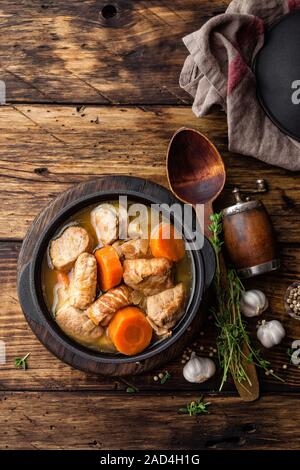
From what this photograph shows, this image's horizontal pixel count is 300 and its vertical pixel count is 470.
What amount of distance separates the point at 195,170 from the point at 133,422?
0.84m

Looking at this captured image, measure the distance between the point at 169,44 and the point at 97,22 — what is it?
0.81 feet

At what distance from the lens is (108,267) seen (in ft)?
5.97

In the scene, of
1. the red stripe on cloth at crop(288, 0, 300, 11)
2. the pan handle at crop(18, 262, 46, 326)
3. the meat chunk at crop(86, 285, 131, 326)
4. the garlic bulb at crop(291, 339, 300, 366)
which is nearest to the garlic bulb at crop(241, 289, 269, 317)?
the garlic bulb at crop(291, 339, 300, 366)

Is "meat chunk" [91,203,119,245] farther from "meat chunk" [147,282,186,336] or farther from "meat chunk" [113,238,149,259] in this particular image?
"meat chunk" [147,282,186,336]

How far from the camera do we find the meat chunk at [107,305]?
180 centimetres

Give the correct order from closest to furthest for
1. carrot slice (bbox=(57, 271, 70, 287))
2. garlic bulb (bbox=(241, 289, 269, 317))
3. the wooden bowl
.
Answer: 1. the wooden bowl
2. carrot slice (bbox=(57, 271, 70, 287))
3. garlic bulb (bbox=(241, 289, 269, 317))

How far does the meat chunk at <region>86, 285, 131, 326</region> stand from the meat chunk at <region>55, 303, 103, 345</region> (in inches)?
0.8

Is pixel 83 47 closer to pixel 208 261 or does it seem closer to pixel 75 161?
pixel 75 161

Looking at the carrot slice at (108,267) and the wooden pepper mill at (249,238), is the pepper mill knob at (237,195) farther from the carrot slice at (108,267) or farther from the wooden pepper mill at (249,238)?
the carrot slice at (108,267)

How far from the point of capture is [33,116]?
2.06m

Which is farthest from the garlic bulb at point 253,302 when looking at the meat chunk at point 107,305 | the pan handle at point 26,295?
the pan handle at point 26,295

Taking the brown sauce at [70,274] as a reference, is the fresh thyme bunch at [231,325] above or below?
below

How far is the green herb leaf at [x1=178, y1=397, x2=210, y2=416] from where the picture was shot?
6.63 ft

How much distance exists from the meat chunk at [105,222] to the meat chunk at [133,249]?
0.13ft
